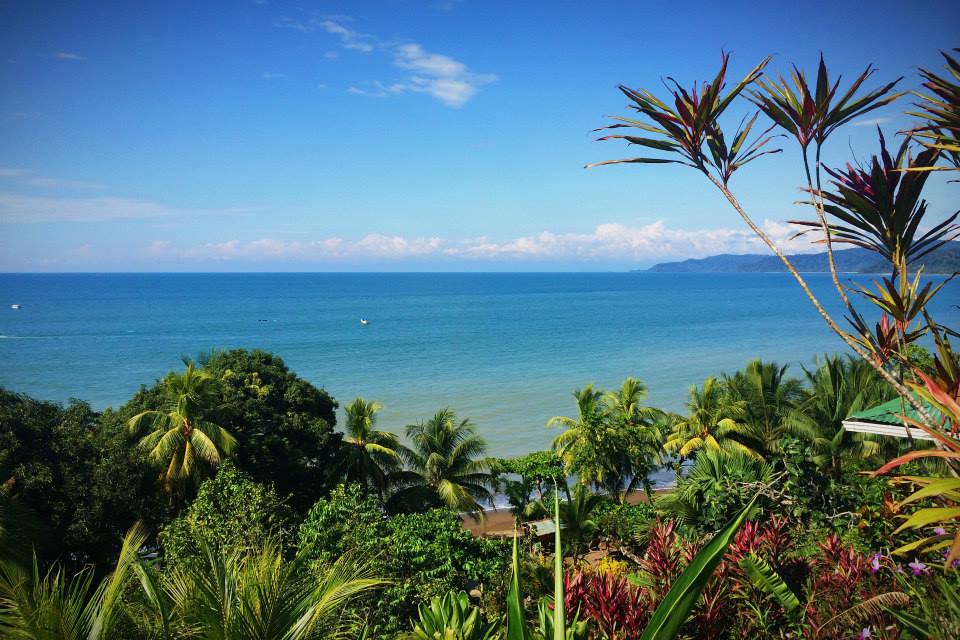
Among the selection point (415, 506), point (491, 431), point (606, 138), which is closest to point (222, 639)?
point (606, 138)

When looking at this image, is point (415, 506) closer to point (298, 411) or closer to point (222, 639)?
point (298, 411)

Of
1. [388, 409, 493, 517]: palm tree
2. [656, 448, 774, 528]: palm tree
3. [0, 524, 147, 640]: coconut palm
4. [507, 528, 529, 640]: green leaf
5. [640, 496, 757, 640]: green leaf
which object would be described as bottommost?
[388, 409, 493, 517]: palm tree

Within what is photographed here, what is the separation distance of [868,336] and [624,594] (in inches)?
80.2

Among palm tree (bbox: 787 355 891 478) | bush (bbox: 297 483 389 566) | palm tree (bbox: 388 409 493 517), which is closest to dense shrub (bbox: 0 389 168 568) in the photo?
bush (bbox: 297 483 389 566)

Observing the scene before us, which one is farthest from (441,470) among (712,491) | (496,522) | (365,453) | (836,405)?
(712,491)

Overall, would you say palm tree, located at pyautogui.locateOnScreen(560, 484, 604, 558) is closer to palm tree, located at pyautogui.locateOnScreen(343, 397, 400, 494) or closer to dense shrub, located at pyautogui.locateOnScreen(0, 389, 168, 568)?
palm tree, located at pyautogui.locateOnScreen(343, 397, 400, 494)

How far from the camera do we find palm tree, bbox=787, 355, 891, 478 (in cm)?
1623

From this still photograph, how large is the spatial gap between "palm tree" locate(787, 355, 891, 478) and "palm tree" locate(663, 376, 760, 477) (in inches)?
67.6

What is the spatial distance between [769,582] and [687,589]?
2.55 meters

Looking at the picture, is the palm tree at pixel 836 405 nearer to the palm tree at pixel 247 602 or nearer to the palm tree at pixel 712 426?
the palm tree at pixel 712 426

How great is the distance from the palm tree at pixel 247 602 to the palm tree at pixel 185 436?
1169 centimetres

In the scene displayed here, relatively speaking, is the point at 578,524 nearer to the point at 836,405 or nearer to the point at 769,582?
the point at 836,405

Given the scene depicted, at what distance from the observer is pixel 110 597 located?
108 inches

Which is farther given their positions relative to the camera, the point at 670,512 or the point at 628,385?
the point at 628,385
